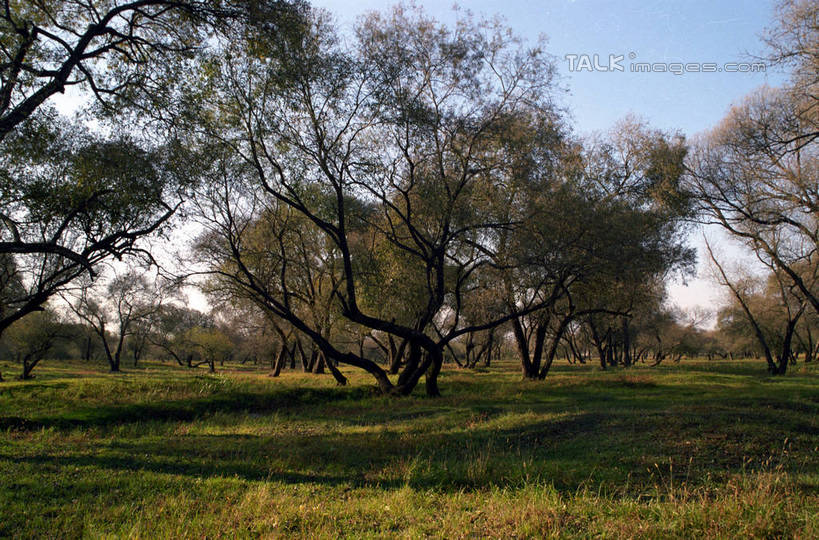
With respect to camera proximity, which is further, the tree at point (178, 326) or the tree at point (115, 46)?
the tree at point (178, 326)

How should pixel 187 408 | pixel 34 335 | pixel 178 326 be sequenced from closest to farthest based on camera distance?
1. pixel 187 408
2. pixel 34 335
3. pixel 178 326

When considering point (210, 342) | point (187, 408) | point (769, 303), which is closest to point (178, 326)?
point (210, 342)

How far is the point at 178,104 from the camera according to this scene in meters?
14.6

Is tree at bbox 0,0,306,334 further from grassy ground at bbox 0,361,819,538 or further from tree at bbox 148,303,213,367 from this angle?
tree at bbox 148,303,213,367

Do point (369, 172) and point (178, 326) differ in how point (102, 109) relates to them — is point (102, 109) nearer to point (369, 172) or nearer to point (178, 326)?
point (369, 172)

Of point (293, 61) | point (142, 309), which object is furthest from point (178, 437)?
point (142, 309)

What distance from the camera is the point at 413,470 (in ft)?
27.6

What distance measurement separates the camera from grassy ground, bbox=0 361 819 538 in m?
5.67

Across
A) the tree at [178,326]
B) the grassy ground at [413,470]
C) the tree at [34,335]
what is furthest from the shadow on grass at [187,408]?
the tree at [178,326]

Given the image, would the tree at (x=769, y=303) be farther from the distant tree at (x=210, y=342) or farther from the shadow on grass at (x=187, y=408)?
the distant tree at (x=210, y=342)

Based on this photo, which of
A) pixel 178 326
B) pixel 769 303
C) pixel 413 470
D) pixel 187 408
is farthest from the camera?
pixel 178 326

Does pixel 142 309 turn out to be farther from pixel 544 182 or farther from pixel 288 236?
pixel 544 182

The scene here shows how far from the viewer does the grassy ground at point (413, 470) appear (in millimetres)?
5668

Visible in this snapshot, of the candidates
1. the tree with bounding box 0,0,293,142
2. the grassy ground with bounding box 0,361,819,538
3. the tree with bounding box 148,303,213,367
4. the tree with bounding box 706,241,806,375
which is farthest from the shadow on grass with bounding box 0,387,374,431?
the tree with bounding box 148,303,213,367
